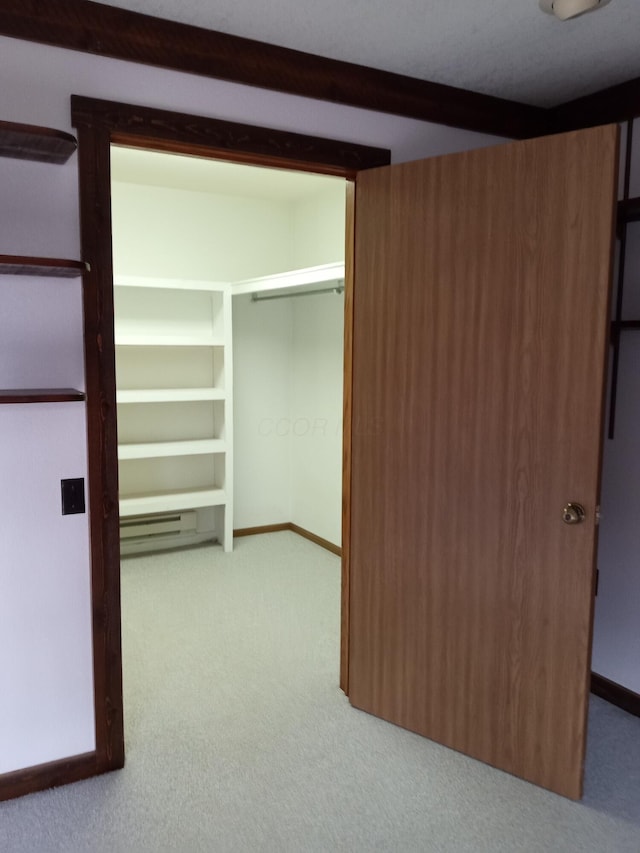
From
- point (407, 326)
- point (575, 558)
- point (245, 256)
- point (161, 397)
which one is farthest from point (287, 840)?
point (245, 256)

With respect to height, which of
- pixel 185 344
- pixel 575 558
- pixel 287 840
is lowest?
pixel 287 840

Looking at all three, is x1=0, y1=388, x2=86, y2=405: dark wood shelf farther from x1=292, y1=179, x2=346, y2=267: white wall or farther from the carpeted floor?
x1=292, y1=179, x2=346, y2=267: white wall

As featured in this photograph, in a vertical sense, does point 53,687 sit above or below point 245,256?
below

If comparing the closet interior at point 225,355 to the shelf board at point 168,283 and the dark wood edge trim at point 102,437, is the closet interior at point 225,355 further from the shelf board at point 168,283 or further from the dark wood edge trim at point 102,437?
the dark wood edge trim at point 102,437

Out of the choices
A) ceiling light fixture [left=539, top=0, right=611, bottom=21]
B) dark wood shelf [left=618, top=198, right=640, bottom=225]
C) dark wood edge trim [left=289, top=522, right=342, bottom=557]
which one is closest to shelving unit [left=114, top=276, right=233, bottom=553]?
dark wood edge trim [left=289, top=522, right=342, bottom=557]

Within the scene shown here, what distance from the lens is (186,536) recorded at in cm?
445

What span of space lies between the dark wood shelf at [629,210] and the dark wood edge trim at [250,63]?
0.54m

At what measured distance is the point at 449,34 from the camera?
201 centimetres

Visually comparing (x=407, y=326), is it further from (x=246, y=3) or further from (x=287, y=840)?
(x=287, y=840)

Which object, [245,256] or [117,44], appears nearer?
[117,44]

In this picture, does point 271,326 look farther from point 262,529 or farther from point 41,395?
point 41,395

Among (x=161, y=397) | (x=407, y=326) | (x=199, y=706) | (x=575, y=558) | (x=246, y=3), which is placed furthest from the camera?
(x=161, y=397)

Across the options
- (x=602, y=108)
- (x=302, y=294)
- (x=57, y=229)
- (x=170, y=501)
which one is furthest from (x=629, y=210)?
(x=170, y=501)

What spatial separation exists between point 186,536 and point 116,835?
8.66 ft
